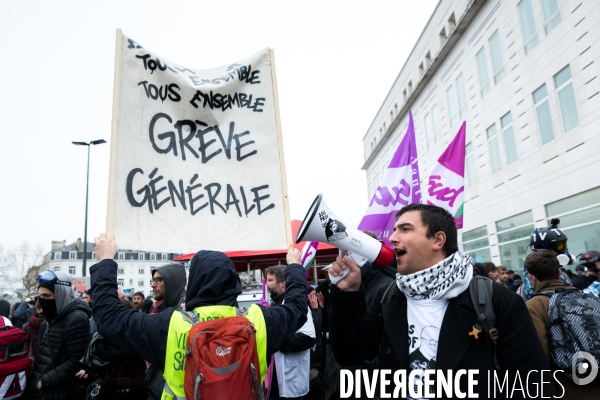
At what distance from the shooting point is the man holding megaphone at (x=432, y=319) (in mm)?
1787

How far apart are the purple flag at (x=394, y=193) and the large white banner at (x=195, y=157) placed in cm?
227

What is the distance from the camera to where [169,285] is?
3342mm

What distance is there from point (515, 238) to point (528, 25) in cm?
673

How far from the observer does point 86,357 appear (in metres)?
3.46

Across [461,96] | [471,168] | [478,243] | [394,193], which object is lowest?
[478,243]

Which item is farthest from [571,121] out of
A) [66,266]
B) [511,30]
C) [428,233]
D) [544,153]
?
[66,266]

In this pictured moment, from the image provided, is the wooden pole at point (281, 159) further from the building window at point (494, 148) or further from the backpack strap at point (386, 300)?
the building window at point (494, 148)

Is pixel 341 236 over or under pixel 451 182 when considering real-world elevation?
under

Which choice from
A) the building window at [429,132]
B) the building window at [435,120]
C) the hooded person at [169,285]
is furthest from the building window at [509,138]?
the hooded person at [169,285]

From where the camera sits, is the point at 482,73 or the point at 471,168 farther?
the point at 471,168

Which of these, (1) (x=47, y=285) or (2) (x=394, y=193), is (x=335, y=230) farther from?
(2) (x=394, y=193)

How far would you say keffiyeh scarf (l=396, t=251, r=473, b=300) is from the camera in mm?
1951

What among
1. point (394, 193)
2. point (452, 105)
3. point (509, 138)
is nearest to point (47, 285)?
point (394, 193)

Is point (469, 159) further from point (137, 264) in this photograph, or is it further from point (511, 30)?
point (137, 264)
